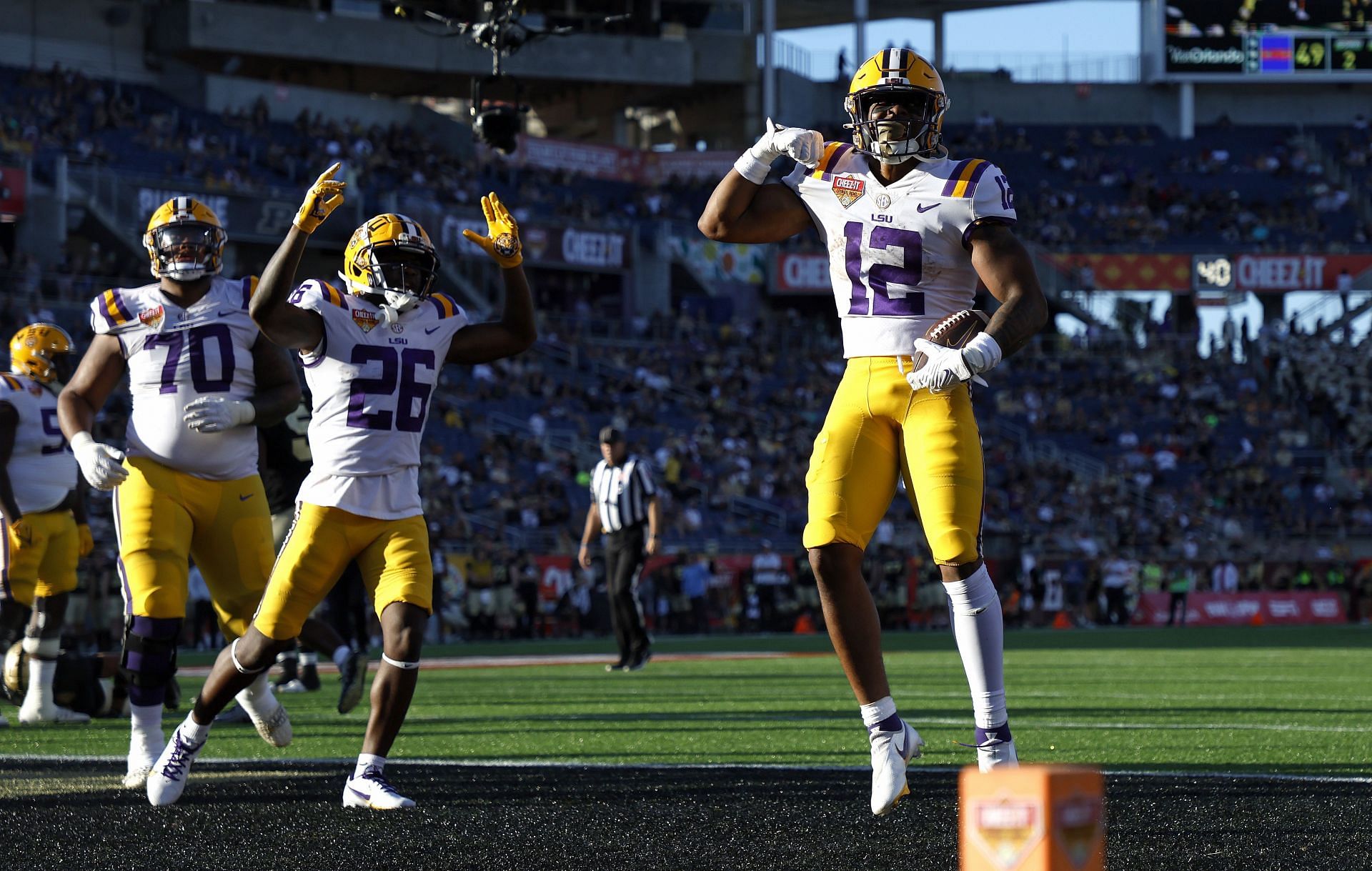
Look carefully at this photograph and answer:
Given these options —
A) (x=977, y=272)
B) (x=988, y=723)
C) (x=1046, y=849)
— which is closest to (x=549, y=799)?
(x=988, y=723)

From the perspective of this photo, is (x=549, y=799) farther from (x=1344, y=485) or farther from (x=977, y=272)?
(x=1344, y=485)

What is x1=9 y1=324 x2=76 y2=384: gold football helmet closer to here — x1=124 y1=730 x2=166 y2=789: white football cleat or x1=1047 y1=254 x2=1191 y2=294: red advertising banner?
x1=124 y1=730 x2=166 y2=789: white football cleat

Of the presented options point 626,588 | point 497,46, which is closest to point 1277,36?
point 497,46

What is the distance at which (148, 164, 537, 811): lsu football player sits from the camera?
5.58 metres

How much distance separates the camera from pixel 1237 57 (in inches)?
1679

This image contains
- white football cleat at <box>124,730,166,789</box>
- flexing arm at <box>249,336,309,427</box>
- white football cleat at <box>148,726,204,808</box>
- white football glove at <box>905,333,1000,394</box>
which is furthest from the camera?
flexing arm at <box>249,336,309,427</box>

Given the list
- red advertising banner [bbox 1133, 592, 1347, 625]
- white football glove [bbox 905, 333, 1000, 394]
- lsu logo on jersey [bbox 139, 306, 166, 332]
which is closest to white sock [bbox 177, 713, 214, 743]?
lsu logo on jersey [bbox 139, 306, 166, 332]

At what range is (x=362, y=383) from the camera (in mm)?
5715

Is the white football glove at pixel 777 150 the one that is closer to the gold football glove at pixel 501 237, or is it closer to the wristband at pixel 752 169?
the wristband at pixel 752 169

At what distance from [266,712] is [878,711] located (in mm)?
2563

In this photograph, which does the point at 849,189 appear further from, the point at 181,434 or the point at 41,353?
the point at 41,353

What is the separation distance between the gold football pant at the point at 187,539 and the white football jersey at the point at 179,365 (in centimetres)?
7

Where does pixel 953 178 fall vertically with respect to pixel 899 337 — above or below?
above

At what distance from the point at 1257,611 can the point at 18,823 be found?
2454 cm
